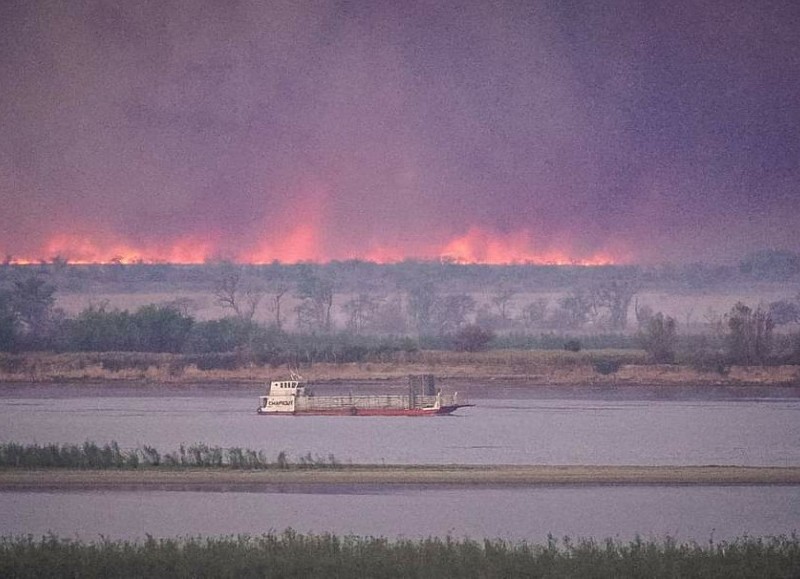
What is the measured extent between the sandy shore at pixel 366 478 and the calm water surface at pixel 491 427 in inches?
146

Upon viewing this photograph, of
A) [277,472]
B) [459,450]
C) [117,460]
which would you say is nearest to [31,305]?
[459,450]

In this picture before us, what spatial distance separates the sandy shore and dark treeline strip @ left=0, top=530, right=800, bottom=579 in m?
11.2

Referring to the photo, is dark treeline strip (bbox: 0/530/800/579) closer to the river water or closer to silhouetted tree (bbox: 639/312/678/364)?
the river water

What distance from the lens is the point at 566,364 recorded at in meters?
84.1

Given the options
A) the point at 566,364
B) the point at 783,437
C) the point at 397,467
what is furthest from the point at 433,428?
the point at 566,364

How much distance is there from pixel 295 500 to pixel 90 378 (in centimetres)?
5876

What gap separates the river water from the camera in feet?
90.6

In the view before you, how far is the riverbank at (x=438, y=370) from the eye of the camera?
7981 centimetres

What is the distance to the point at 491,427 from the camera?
53.6m

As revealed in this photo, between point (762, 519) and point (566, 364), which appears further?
point (566, 364)

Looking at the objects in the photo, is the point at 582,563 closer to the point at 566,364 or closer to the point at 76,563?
the point at 76,563

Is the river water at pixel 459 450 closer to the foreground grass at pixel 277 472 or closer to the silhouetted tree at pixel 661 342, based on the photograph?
the foreground grass at pixel 277 472

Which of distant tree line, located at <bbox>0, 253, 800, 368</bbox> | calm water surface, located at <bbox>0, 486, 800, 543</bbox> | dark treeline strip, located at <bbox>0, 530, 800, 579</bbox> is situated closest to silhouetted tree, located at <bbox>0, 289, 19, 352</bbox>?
distant tree line, located at <bbox>0, 253, 800, 368</bbox>

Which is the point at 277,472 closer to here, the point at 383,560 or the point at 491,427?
the point at 383,560
